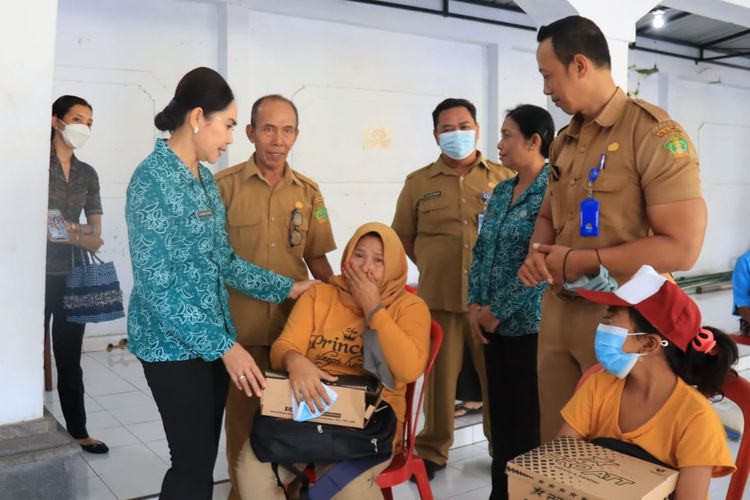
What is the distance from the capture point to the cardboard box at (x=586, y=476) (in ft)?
4.38

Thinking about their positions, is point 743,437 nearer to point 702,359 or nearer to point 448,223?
point 702,359

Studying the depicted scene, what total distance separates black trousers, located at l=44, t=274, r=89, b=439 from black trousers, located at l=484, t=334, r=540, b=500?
6.59ft

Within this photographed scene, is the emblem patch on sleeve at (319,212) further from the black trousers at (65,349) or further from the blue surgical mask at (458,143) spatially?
the black trousers at (65,349)

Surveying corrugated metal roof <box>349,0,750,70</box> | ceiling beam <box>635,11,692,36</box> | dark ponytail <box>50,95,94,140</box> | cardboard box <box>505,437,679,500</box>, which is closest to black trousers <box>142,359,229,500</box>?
cardboard box <box>505,437,679,500</box>

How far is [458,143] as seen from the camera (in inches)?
119

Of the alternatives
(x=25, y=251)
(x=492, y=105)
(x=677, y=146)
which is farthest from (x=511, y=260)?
(x=492, y=105)

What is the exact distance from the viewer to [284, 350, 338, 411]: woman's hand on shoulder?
1.95 metres

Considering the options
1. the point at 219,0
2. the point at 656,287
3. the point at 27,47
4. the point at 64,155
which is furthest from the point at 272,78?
the point at 656,287

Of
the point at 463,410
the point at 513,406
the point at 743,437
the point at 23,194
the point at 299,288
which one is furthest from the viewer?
the point at 463,410

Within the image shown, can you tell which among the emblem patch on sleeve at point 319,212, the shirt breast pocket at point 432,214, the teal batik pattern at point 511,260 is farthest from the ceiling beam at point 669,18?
the emblem patch on sleeve at point 319,212

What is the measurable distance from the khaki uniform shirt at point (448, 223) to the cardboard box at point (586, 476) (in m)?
1.53

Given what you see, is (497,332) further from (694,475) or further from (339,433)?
(694,475)

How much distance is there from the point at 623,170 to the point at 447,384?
1.53 meters

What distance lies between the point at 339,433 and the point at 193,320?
0.52m
